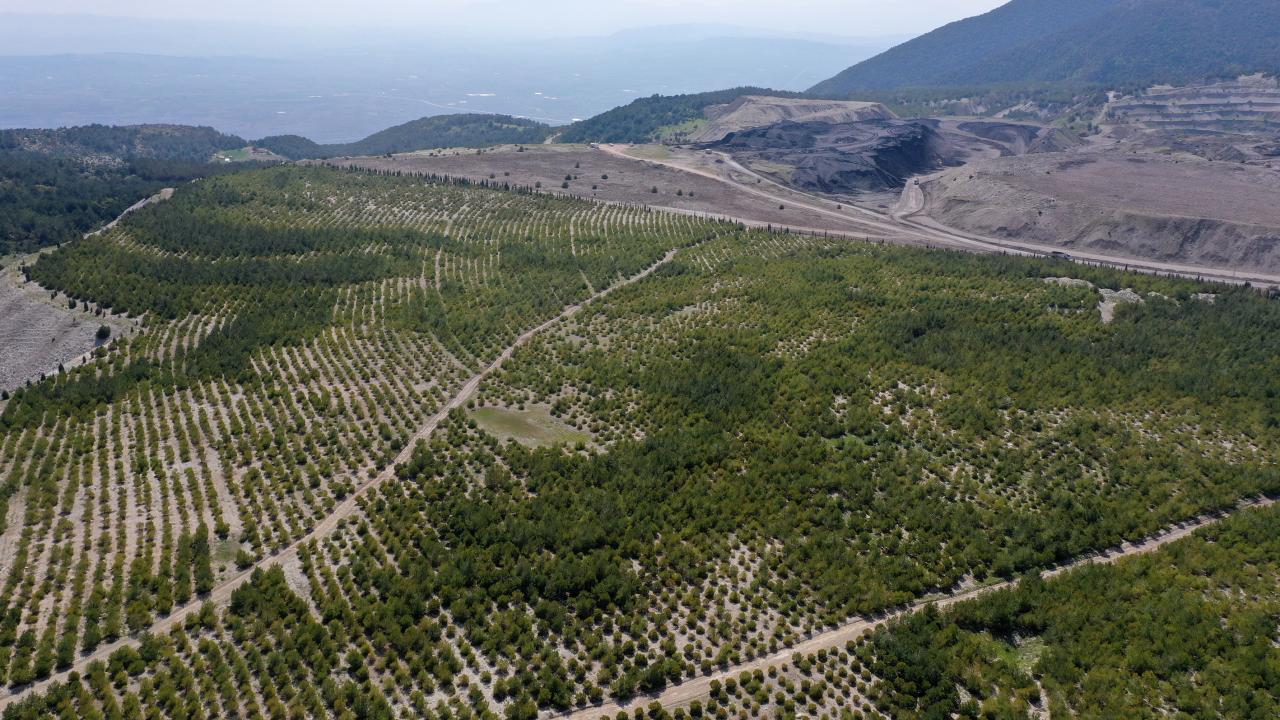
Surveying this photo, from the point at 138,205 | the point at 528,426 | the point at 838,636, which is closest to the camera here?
the point at 838,636

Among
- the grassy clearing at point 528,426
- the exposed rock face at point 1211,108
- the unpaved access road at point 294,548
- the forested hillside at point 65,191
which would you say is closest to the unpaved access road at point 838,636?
the unpaved access road at point 294,548

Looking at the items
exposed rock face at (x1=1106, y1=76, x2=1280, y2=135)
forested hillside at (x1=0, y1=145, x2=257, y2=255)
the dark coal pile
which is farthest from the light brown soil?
exposed rock face at (x1=1106, y1=76, x2=1280, y2=135)

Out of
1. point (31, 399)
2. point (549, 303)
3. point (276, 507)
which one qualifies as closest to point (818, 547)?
point (276, 507)

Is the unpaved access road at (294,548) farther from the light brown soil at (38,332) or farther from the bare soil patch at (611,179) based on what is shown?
the bare soil patch at (611,179)

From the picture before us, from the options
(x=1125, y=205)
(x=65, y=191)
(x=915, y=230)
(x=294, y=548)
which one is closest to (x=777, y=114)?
(x=915, y=230)

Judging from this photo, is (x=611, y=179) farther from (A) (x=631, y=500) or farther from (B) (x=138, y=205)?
(A) (x=631, y=500)

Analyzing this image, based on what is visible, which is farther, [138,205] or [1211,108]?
[1211,108]

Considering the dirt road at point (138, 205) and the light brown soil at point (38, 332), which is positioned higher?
the dirt road at point (138, 205)
